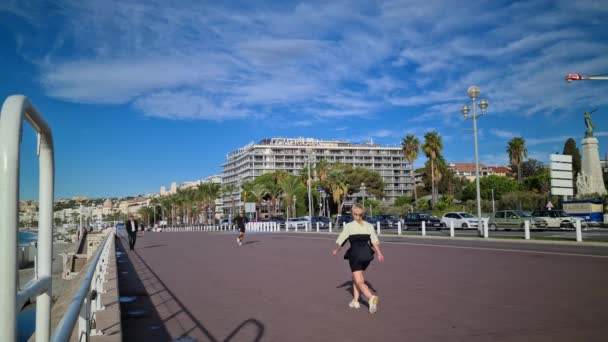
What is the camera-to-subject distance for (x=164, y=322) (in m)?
7.49

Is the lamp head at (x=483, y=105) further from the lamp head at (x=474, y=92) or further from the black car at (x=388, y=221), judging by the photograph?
the black car at (x=388, y=221)

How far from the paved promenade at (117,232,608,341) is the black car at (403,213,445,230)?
28526 millimetres

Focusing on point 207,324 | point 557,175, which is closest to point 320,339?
point 207,324

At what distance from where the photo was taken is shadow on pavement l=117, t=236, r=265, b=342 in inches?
257

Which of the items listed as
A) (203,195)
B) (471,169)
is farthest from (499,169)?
(203,195)

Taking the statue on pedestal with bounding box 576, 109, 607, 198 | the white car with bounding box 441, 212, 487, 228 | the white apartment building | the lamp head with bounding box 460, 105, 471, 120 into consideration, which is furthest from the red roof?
the lamp head with bounding box 460, 105, 471, 120

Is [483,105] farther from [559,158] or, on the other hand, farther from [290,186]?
[290,186]

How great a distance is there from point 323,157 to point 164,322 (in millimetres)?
149365

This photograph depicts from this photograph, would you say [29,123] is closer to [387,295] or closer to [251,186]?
[387,295]

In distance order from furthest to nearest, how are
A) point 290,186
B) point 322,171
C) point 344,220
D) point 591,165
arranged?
1. point 322,171
2. point 290,186
3. point 344,220
4. point 591,165

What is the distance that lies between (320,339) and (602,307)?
14.5 ft

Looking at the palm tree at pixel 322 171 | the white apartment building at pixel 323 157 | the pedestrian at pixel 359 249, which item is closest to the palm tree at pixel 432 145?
the palm tree at pixel 322 171

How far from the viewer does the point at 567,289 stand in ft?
30.4

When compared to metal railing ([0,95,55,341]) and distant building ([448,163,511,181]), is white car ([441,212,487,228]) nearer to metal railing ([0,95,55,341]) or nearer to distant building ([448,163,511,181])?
metal railing ([0,95,55,341])
